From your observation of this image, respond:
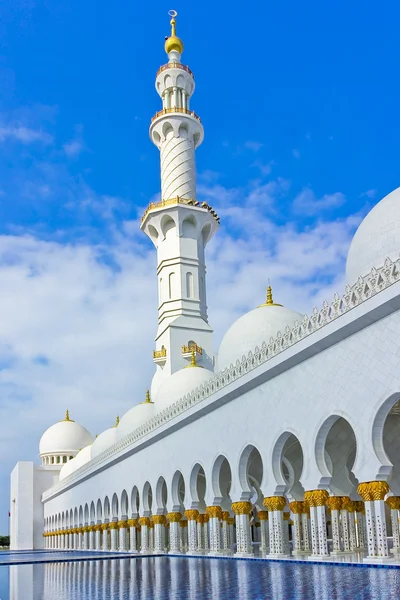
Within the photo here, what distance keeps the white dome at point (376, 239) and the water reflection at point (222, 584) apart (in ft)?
15.6

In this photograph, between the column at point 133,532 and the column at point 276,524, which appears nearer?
the column at point 276,524

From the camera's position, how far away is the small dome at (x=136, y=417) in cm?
2458

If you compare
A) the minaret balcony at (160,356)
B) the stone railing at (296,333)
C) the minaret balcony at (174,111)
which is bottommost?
the stone railing at (296,333)

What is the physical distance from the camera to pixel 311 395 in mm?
11891

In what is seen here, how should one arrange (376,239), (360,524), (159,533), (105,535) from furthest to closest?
1. (105,535)
2. (159,533)
3. (360,524)
4. (376,239)

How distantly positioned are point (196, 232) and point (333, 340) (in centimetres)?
1578

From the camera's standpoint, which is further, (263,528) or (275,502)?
(263,528)

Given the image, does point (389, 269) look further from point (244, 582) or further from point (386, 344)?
point (244, 582)

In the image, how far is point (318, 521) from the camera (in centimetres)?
1159

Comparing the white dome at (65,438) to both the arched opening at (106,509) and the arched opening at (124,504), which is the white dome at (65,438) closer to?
the arched opening at (106,509)

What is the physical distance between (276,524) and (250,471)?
558 centimetres

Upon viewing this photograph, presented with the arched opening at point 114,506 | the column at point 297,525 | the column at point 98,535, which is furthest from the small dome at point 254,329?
the column at point 98,535

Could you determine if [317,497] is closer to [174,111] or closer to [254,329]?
[254,329]

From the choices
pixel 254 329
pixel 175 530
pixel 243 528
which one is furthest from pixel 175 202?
pixel 243 528
